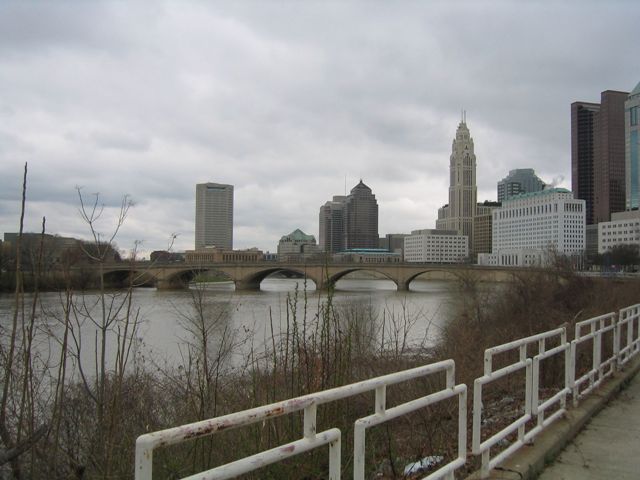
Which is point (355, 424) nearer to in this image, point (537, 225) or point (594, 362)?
point (594, 362)

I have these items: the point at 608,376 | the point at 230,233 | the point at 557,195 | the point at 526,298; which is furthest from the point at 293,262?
the point at 557,195

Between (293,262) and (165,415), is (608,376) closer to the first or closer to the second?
(165,415)

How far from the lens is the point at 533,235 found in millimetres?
158125

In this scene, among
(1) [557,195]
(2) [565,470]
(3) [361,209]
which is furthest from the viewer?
(1) [557,195]

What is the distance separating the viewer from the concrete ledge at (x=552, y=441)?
4.12m

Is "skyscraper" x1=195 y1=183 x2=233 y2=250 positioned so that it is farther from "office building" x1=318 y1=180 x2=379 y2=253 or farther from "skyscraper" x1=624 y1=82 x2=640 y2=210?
"skyscraper" x1=624 y1=82 x2=640 y2=210

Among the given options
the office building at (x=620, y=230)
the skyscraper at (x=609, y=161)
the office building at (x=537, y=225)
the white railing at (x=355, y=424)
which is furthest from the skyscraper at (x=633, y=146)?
the white railing at (x=355, y=424)

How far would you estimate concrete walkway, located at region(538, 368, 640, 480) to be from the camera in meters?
4.35

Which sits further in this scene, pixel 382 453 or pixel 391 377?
pixel 382 453

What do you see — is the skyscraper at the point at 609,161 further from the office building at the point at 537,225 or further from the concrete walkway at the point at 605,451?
the concrete walkway at the point at 605,451

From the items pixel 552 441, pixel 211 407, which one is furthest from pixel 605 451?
pixel 211 407

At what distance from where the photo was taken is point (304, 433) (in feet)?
8.32

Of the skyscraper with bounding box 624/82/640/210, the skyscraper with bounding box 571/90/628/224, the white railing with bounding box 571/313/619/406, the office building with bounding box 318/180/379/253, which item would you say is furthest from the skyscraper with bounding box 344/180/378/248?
the skyscraper with bounding box 571/90/628/224

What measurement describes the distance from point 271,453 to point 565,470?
3.22 metres
